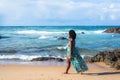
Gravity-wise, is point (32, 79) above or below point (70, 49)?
below

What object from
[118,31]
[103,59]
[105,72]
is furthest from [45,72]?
[118,31]

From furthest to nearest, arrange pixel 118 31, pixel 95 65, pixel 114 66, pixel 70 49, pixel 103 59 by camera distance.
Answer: pixel 118 31, pixel 103 59, pixel 95 65, pixel 114 66, pixel 70 49

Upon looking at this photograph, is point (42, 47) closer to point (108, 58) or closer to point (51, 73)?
point (108, 58)

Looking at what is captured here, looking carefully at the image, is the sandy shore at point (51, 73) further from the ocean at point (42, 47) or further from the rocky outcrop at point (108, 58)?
the ocean at point (42, 47)

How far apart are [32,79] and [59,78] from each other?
2.52 ft

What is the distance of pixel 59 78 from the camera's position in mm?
10117

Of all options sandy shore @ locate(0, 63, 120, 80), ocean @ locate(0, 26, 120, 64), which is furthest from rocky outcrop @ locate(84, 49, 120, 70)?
ocean @ locate(0, 26, 120, 64)

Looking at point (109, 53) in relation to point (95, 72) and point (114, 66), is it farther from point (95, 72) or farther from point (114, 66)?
point (95, 72)

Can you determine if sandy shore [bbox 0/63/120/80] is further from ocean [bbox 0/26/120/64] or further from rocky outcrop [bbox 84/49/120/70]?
ocean [bbox 0/26/120/64]

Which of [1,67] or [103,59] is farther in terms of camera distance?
[103,59]

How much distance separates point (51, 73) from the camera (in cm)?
1098

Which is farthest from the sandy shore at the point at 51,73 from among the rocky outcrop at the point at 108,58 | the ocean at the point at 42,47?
the ocean at the point at 42,47

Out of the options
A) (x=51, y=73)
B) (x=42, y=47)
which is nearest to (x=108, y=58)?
(x=51, y=73)

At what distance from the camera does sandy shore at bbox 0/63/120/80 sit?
10184mm
